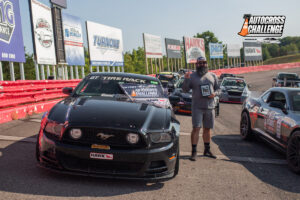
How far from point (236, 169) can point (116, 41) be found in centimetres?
2886

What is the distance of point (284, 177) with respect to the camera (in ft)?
15.2

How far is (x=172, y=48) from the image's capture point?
5294 centimetres

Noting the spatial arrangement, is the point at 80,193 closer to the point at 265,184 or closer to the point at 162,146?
the point at 162,146

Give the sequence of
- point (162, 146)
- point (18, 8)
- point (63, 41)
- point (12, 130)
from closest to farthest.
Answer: point (162, 146), point (12, 130), point (18, 8), point (63, 41)

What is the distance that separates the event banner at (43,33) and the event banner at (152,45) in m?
23.7

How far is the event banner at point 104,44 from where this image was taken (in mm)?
27906

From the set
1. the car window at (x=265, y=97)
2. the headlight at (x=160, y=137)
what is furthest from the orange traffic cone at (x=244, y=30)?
the headlight at (x=160, y=137)

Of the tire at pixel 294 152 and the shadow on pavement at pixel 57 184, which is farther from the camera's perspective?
the tire at pixel 294 152

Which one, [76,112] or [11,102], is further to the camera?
[11,102]

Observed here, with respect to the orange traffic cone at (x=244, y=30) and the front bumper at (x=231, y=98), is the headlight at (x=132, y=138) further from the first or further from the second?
the orange traffic cone at (x=244, y=30)

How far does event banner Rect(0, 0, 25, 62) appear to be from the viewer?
13.6m

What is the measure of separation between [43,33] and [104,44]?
10.5m

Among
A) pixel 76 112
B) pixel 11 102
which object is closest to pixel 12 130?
pixel 11 102

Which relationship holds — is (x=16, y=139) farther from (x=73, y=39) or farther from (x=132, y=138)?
(x=73, y=39)
